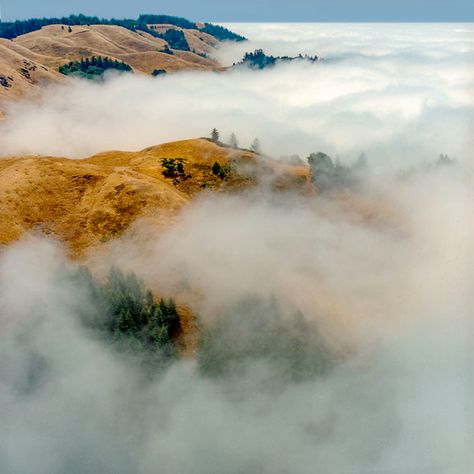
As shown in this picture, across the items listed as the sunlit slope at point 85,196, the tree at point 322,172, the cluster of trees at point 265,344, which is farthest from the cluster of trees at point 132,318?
the tree at point 322,172

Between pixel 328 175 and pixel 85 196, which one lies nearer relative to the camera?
pixel 85 196

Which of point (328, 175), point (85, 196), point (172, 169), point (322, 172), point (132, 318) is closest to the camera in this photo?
point (132, 318)

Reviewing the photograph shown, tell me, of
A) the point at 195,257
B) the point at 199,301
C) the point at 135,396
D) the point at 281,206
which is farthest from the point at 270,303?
the point at 281,206

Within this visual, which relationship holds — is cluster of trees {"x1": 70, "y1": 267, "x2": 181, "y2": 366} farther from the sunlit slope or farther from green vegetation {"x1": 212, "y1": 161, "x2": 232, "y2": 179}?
green vegetation {"x1": 212, "y1": 161, "x2": 232, "y2": 179}

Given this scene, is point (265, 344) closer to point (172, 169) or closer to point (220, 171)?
point (220, 171)

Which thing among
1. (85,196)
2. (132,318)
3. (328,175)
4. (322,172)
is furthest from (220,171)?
(132,318)

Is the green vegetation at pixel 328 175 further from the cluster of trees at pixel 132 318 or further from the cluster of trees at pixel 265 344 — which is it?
the cluster of trees at pixel 132 318

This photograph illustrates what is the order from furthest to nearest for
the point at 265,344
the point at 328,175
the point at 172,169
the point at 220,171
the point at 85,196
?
the point at 328,175 < the point at 220,171 < the point at 172,169 < the point at 85,196 < the point at 265,344
